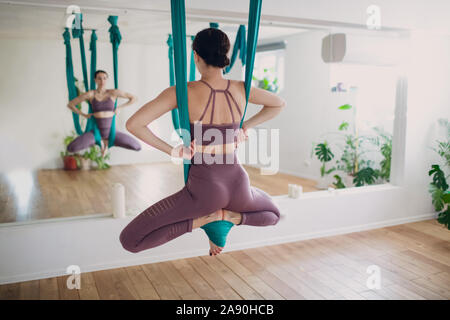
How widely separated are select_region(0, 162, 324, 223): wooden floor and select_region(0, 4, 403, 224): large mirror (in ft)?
0.06

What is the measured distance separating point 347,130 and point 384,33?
1630 millimetres

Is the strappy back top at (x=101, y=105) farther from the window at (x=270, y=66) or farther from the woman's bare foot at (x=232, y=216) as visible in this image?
the window at (x=270, y=66)

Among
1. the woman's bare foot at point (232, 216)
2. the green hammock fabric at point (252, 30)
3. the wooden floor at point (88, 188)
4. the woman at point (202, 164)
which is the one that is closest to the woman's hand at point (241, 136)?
the woman at point (202, 164)

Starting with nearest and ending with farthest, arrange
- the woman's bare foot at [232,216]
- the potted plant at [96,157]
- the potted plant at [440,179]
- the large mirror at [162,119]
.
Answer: the woman's bare foot at [232,216], the large mirror at [162,119], the potted plant at [440,179], the potted plant at [96,157]

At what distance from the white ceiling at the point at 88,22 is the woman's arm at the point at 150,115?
1.81 meters

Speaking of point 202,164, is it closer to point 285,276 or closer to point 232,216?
point 232,216

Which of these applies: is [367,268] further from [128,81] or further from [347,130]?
[128,81]

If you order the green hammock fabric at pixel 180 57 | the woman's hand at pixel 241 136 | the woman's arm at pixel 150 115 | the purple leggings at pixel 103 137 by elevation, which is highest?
the green hammock fabric at pixel 180 57

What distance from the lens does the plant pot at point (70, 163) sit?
20.2ft

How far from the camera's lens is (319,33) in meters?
6.01

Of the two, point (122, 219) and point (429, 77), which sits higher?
point (429, 77)

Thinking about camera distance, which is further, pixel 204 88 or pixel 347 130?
pixel 347 130
